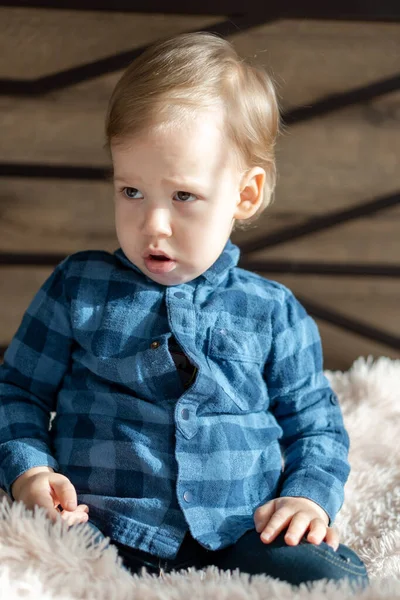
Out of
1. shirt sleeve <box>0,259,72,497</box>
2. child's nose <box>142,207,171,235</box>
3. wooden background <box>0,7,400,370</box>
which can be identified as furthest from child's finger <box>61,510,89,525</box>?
wooden background <box>0,7,400,370</box>

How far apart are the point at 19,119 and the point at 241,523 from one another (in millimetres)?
958

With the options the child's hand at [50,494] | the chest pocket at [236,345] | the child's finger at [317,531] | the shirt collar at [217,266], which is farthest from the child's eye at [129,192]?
the child's finger at [317,531]

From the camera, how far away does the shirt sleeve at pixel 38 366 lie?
109 centimetres

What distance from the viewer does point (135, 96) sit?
1034 mm

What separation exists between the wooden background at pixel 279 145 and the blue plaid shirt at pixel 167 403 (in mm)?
498

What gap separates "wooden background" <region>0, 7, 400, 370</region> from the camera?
1544 mm

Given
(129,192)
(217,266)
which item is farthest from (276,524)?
(129,192)

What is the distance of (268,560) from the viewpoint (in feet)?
3.15

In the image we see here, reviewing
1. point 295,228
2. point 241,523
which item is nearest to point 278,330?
point 241,523

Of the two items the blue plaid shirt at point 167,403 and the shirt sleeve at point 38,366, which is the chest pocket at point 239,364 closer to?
the blue plaid shirt at point 167,403

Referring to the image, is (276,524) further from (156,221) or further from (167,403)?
(156,221)

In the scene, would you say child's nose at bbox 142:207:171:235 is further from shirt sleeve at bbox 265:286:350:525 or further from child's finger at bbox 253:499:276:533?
child's finger at bbox 253:499:276:533

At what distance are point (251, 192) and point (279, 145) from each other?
0.52m

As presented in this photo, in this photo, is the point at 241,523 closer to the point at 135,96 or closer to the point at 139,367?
the point at 139,367
